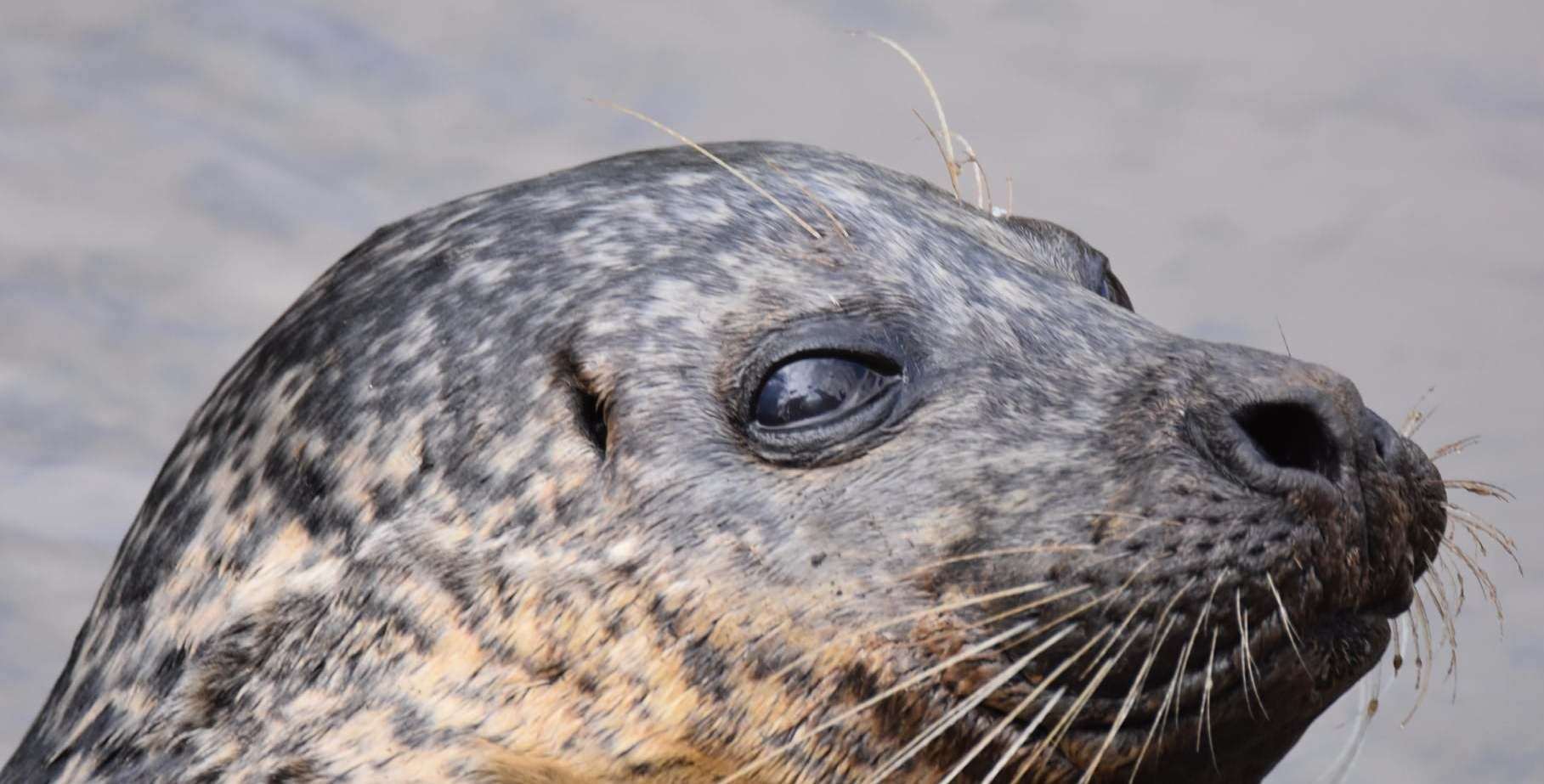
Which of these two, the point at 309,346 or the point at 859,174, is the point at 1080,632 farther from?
the point at 309,346

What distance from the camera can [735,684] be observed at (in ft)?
10.4

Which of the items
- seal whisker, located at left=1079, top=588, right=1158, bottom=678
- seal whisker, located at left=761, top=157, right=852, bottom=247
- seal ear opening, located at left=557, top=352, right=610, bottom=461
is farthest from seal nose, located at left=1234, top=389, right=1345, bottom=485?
seal ear opening, located at left=557, top=352, right=610, bottom=461

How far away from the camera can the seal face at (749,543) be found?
315cm

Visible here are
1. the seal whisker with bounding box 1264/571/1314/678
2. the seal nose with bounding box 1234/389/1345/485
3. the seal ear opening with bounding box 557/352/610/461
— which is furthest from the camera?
the seal ear opening with bounding box 557/352/610/461

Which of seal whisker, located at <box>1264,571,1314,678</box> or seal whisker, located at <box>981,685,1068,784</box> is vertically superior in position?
seal whisker, located at <box>1264,571,1314,678</box>

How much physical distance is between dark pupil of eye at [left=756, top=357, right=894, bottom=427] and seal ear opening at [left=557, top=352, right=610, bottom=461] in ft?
0.94

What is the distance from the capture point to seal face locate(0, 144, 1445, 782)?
3.15 metres

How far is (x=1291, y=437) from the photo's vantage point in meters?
3.28

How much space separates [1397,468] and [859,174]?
140 cm

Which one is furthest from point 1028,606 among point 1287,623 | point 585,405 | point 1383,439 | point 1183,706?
point 585,405

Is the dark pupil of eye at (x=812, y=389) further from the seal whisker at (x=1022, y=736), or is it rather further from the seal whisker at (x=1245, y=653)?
the seal whisker at (x=1245, y=653)

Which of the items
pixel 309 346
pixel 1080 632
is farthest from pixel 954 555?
pixel 309 346

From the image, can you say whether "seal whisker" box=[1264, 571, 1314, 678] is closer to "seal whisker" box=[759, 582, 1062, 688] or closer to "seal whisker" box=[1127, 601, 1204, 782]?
"seal whisker" box=[1127, 601, 1204, 782]

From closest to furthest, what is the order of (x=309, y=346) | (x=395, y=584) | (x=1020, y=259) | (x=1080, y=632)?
(x=1080, y=632) < (x=395, y=584) < (x=309, y=346) < (x=1020, y=259)
